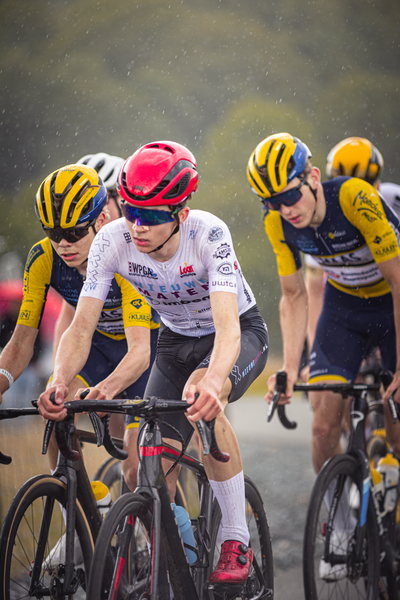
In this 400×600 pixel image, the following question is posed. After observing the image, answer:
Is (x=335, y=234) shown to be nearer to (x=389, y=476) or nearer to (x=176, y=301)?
(x=176, y=301)

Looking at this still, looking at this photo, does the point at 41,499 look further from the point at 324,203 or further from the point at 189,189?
the point at 324,203

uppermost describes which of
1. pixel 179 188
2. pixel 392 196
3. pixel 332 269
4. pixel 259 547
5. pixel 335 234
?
pixel 392 196

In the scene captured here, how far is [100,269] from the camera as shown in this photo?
2379 millimetres

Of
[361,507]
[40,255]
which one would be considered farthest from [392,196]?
[40,255]

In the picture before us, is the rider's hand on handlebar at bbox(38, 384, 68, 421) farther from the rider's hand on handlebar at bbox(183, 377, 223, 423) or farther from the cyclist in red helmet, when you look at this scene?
the rider's hand on handlebar at bbox(183, 377, 223, 423)

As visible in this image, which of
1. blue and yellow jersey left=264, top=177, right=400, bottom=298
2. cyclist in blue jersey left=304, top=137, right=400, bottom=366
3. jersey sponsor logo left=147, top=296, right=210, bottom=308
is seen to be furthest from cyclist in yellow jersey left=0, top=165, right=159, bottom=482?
cyclist in blue jersey left=304, top=137, right=400, bottom=366

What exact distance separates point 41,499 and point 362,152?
3.30m

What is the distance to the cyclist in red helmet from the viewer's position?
7.05 feet

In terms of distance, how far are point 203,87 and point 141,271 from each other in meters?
20.9

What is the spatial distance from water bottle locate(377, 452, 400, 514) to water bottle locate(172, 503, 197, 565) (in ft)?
5.08

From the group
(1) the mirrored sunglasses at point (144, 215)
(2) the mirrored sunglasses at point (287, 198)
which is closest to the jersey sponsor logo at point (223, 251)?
(1) the mirrored sunglasses at point (144, 215)

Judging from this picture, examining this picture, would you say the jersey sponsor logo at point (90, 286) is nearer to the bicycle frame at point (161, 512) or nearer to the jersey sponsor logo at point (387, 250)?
the bicycle frame at point (161, 512)

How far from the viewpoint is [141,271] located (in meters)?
2.41

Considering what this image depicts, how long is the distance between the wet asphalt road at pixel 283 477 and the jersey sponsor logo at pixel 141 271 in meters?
2.17
